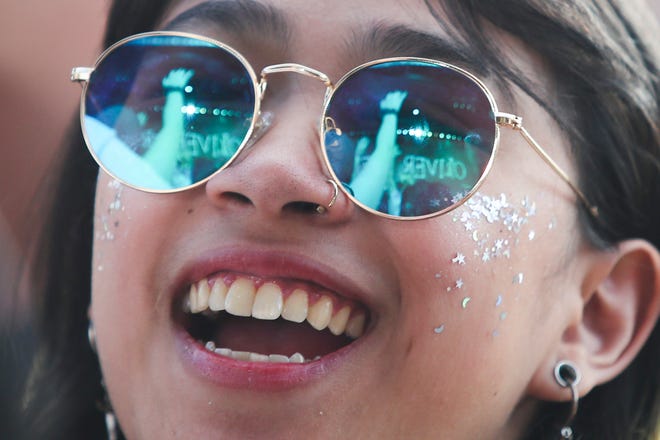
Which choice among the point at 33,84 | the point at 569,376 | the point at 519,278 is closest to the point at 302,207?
the point at 519,278

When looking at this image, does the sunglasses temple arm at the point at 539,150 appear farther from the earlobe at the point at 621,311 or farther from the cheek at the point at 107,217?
the cheek at the point at 107,217


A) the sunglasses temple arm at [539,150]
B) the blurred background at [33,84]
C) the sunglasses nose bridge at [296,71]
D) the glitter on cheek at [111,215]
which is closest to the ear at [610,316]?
the sunglasses temple arm at [539,150]

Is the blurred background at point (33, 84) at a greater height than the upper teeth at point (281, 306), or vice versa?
the upper teeth at point (281, 306)

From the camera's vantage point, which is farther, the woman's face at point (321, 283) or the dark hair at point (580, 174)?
the dark hair at point (580, 174)

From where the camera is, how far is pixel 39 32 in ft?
12.4

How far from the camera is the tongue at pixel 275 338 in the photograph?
5.34ft

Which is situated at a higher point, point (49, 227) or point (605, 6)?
point (605, 6)

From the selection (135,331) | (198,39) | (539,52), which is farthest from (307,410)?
(539,52)

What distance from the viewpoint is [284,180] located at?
4.62 ft

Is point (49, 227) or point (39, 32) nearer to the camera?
point (49, 227)

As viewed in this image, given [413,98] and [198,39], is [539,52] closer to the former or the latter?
[413,98]

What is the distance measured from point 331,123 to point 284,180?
0.15 meters

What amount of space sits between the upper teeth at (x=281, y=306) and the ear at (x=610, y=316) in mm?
468

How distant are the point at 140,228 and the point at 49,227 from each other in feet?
2.19
